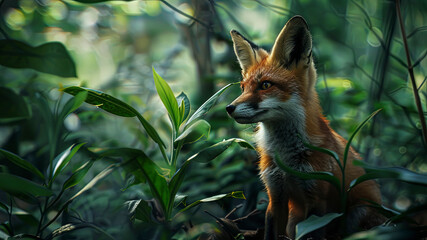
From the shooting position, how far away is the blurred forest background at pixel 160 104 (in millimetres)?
1183

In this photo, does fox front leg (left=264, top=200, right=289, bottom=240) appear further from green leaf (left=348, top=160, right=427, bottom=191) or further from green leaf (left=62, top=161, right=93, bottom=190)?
green leaf (left=62, top=161, right=93, bottom=190)

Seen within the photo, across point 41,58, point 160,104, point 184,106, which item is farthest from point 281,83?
point 160,104

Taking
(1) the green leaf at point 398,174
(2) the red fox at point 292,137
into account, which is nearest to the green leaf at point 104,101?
(2) the red fox at point 292,137

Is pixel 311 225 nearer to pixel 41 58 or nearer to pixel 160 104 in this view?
pixel 41 58

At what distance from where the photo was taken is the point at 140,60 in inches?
167

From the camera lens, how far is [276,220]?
4.33 feet

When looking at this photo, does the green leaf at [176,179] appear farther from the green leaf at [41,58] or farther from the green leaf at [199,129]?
the green leaf at [41,58]

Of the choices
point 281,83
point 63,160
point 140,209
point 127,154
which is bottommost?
point 140,209

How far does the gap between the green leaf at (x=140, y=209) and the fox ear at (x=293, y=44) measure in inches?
33.2

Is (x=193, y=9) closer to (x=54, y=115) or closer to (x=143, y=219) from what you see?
(x=54, y=115)

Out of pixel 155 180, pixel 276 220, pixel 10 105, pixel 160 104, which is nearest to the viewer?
pixel 155 180

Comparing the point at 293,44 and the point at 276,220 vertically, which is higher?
the point at 293,44

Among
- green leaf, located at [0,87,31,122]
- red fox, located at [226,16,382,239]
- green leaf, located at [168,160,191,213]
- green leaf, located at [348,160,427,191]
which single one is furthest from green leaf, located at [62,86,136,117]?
green leaf, located at [348,160,427,191]

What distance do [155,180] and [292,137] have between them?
626mm
